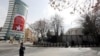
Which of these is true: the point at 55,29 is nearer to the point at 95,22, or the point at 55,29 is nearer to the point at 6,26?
the point at 95,22

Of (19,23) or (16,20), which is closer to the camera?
(19,23)

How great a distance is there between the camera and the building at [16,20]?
80125 millimetres

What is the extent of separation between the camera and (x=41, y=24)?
82.7 m

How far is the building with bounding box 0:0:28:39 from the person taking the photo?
8012cm

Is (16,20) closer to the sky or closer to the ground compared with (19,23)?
closer to the sky

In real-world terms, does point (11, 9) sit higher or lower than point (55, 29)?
higher

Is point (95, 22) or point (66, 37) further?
point (66, 37)

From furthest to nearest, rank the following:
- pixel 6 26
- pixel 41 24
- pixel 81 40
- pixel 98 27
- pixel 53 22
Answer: pixel 6 26, pixel 41 24, pixel 53 22, pixel 81 40, pixel 98 27

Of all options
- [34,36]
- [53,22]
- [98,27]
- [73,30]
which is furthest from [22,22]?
[73,30]

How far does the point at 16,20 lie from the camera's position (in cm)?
8231

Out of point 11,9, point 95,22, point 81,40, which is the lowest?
point 81,40

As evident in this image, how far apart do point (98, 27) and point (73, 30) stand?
190ft

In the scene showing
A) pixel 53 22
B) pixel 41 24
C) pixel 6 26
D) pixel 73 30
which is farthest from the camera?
pixel 73 30

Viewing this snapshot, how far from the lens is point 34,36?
260 ft
